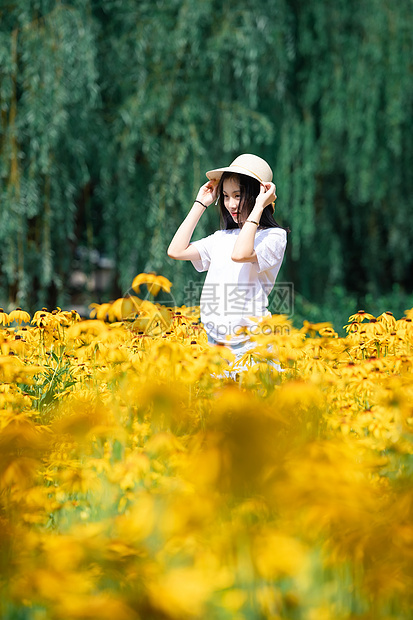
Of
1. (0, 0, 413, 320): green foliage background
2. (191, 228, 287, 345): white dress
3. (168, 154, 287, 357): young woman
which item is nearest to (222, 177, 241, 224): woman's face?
(168, 154, 287, 357): young woman

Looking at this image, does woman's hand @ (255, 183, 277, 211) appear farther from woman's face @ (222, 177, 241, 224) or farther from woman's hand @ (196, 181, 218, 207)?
woman's hand @ (196, 181, 218, 207)

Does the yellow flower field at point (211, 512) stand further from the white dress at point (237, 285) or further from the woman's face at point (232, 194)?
the woman's face at point (232, 194)

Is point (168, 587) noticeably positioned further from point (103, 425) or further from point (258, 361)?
point (258, 361)

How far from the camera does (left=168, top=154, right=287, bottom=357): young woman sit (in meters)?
2.35

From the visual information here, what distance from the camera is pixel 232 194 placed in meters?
2.57

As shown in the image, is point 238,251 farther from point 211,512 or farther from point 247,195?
point 211,512

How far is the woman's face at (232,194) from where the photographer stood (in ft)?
8.38

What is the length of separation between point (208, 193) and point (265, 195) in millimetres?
356

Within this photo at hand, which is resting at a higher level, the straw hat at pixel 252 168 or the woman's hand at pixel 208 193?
the straw hat at pixel 252 168

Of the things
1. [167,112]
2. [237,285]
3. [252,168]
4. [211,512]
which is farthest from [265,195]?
[167,112]

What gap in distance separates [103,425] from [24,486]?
0.95ft

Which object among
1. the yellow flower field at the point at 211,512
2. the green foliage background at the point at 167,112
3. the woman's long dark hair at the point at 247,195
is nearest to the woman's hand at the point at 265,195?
the woman's long dark hair at the point at 247,195

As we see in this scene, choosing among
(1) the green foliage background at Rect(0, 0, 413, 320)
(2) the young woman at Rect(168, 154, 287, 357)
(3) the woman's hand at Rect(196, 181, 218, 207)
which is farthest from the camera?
(1) the green foliage background at Rect(0, 0, 413, 320)

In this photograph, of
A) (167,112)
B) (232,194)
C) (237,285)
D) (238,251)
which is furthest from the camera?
(167,112)
